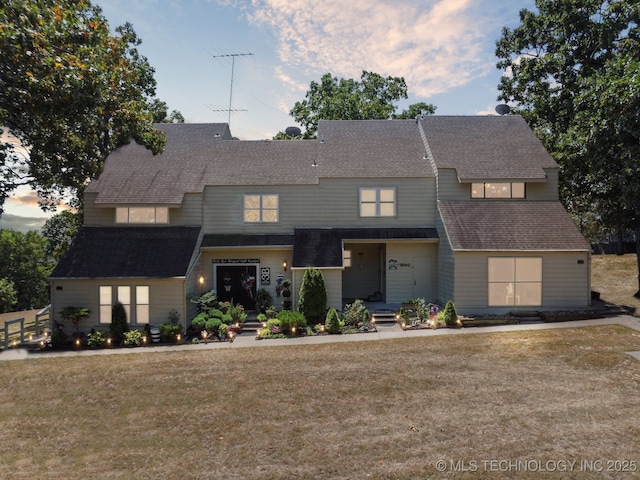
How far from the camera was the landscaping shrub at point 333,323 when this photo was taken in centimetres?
1605

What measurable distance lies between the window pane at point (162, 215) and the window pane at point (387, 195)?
1104cm

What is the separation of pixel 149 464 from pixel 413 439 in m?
4.93

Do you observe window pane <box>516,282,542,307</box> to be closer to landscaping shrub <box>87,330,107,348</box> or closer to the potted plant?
the potted plant

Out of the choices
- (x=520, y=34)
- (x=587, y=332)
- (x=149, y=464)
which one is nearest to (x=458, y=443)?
(x=149, y=464)

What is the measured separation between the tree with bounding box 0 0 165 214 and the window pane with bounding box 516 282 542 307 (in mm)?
18467

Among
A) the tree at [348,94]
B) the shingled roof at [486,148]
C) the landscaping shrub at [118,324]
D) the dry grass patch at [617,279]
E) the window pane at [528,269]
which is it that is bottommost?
the landscaping shrub at [118,324]

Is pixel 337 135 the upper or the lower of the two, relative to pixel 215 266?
upper

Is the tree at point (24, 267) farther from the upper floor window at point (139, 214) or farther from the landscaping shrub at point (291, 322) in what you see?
the landscaping shrub at point (291, 322)

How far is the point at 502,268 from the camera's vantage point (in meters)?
17.4

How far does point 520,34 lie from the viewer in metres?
23.8

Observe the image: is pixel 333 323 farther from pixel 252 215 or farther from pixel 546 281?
pixel 546 281

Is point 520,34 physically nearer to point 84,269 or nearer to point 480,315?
point 480,315

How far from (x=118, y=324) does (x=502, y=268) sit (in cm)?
1708

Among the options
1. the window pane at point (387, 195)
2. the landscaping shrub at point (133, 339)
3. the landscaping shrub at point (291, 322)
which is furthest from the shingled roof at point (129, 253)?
the window pane at point (387, 195)
